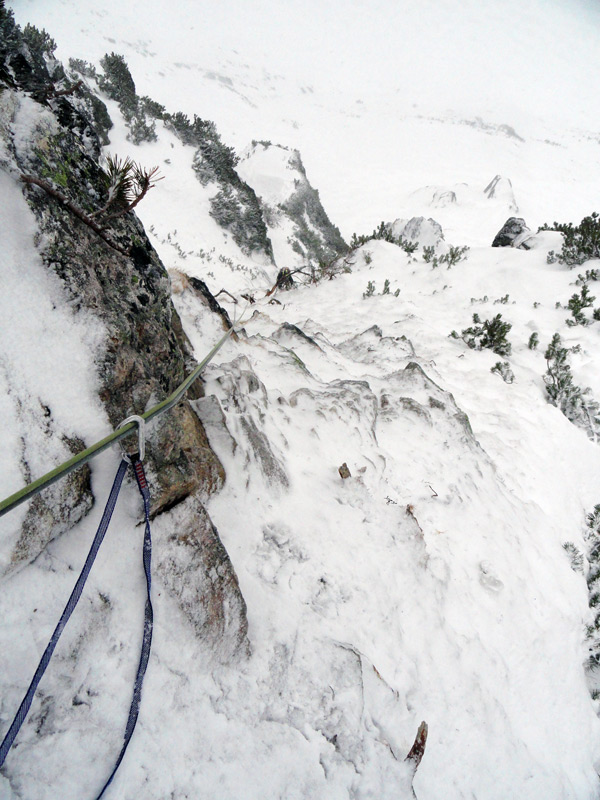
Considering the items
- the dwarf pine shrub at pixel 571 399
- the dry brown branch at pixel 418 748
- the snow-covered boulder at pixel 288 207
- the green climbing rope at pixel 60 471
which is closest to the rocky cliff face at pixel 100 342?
the green climbing rope at pixel 60 471

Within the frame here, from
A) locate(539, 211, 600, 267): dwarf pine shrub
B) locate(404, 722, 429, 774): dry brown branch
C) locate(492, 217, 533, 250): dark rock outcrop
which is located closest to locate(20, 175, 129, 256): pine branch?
locate(404, 722, 429, 774): dry brown branch

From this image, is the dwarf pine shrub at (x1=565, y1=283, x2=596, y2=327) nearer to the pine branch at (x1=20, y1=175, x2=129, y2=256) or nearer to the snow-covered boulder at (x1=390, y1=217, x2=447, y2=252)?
the pine branch at (x1=20, y1=175, x2=129, y2=256)

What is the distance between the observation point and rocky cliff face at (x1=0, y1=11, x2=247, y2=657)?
157 cm

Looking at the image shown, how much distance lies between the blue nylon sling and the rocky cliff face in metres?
0.16

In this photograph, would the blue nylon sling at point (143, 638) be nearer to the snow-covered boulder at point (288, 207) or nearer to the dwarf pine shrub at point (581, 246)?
the dwarf pine shrub at point (581, 246)

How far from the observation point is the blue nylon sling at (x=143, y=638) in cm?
114

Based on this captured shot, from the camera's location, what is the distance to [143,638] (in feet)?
4.99

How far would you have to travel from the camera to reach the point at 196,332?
4039 millimetres

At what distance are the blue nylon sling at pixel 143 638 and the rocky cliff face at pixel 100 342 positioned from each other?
16 cm

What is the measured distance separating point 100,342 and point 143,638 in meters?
1.28

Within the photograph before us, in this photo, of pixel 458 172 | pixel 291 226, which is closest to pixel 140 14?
pixel 458 172

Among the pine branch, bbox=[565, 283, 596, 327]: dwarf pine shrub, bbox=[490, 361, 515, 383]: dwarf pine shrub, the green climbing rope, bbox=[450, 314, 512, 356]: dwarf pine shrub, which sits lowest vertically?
bbox=[565, 283, 596, 327]: dwarf pine shrub

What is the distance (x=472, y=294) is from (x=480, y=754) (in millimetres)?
8478

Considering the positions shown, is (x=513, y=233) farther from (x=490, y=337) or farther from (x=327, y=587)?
(x=327, y=587)
